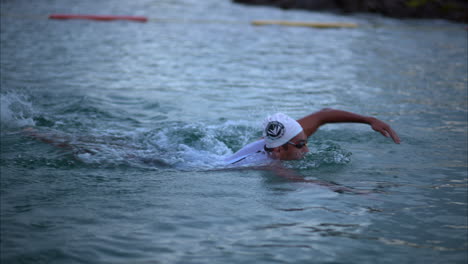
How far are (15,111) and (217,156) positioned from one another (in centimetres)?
409

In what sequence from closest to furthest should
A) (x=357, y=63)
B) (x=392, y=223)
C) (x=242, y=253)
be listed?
(x=242, y=253)
(x=392, y=223)
(x=357, y=63)

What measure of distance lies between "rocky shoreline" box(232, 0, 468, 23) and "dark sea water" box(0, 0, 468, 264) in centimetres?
1367

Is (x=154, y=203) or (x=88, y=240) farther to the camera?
(x=154, y=203)

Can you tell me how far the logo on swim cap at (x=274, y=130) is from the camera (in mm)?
6004

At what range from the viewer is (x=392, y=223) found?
4758 mm

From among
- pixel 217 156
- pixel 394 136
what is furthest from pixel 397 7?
pixel 394 136

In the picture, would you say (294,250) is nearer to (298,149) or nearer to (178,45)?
(298,149)

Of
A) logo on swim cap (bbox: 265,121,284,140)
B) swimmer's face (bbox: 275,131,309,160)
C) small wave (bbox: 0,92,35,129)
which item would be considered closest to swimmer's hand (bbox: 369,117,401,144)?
swimmer's face (bbox: 275,131,309,160)

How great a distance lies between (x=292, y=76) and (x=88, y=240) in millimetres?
9515

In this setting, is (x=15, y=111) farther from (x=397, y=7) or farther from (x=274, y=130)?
(x=397, y=7)

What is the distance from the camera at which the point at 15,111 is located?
8.77 meters

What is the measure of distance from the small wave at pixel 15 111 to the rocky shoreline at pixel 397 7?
24.6 m

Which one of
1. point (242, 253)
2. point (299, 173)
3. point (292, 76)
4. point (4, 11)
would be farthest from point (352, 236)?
point (4, 11)

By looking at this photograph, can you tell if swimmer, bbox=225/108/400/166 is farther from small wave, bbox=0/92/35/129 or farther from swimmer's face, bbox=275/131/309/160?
small wave, bbox=0/92/35/129
